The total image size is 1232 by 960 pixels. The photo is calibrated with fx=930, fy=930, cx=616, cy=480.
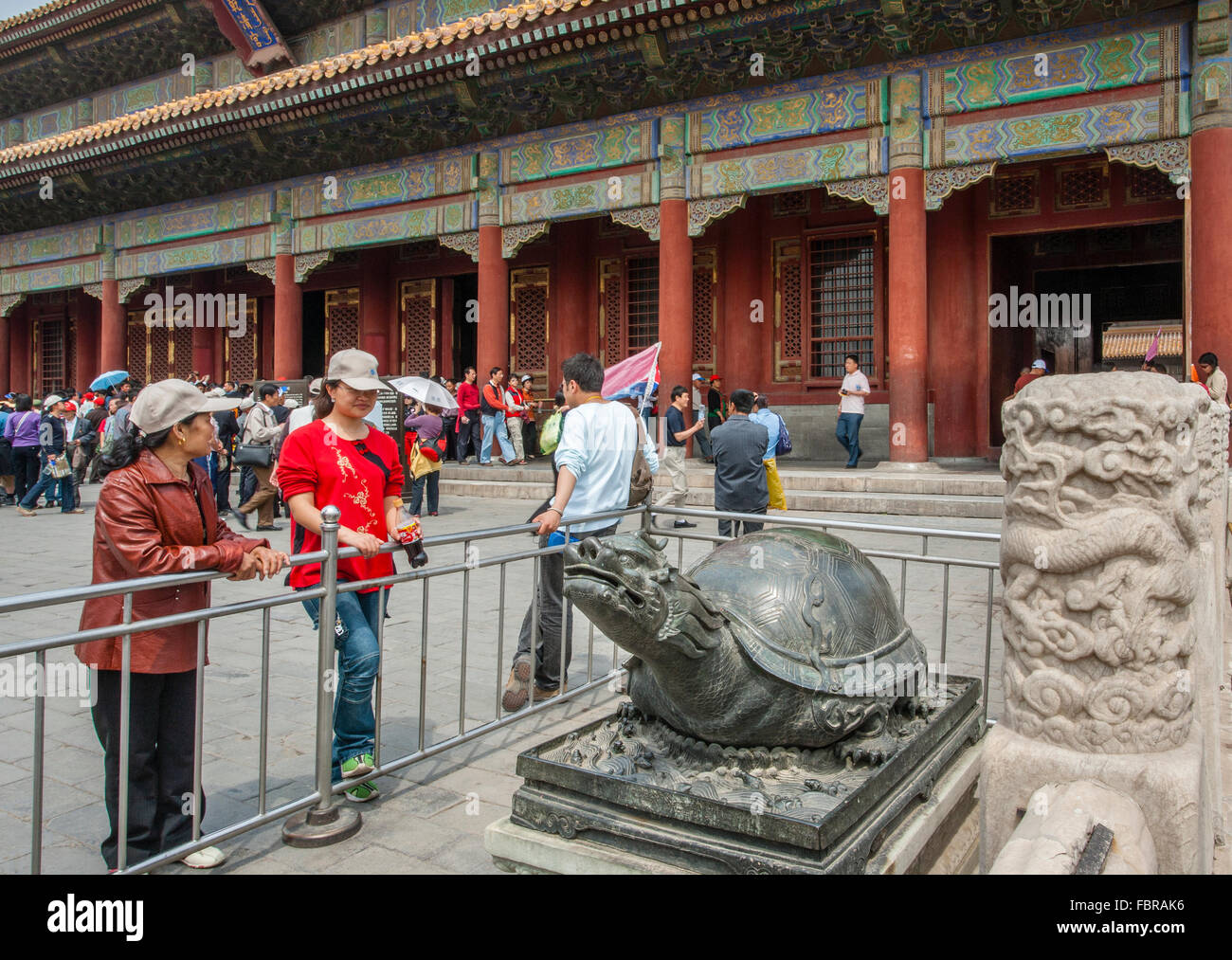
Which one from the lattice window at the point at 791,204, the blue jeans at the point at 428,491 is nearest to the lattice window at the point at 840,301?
the lattice window at the point at 791,204

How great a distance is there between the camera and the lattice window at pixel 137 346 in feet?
75.0

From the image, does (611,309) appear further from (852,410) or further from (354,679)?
(354,679)

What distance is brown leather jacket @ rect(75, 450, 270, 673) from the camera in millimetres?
2939

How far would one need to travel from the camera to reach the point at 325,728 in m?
3.28

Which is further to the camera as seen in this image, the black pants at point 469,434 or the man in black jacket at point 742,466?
the black pants at point 469,434

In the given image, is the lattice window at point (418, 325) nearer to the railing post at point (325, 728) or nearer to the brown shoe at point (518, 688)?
the brown shoe at point (518, 688)

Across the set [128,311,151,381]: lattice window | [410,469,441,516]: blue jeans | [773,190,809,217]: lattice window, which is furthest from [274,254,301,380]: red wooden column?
[773,190,809,217]: lattice window

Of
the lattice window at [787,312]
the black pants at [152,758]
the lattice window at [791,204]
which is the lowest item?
the black pants at [152,758]

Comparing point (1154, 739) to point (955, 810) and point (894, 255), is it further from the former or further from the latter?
point (894, 255)

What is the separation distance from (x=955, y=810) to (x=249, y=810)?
103 inches

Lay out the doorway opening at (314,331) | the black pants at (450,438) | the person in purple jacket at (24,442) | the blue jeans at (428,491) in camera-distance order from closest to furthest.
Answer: the blue jeans at (428,491)
the person in purple jacket at (24,442)
the black pants at (450,438)
the doorway opening at (314,331)

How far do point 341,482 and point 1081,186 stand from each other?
41.6 ft

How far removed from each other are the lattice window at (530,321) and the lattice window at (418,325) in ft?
6.75

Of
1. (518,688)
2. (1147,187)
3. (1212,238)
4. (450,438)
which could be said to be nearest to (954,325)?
(1147,187)
